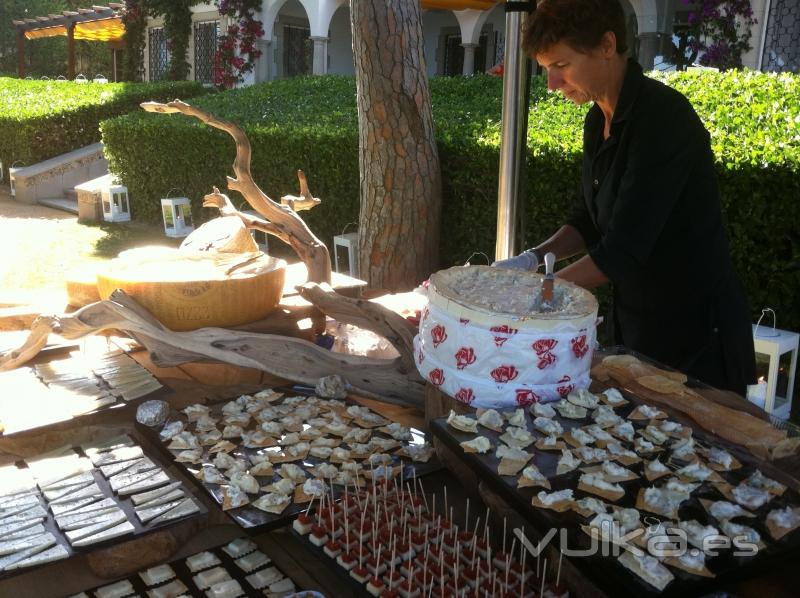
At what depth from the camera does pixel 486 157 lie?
5.40 meters

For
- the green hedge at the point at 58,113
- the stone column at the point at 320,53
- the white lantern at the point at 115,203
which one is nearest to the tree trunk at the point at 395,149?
the white lantern at the point at 115,203

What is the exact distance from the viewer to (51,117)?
12836 mm

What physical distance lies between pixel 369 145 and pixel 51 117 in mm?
9828

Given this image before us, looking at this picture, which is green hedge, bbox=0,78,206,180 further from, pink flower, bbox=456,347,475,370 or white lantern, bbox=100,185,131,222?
pink flower, bbox=456,347,475,370

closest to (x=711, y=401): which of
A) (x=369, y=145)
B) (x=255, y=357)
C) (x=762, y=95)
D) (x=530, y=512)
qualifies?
(x=530, y=512)

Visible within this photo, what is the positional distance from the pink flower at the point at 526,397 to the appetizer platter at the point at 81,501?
655mm

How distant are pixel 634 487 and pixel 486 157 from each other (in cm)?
434

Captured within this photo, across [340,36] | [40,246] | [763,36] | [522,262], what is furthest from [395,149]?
[340,36]

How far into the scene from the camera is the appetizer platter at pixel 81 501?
130 centimetres

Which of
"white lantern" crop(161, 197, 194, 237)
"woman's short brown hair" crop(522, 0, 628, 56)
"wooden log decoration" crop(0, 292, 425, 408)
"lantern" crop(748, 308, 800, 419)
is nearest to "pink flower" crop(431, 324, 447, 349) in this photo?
"wooden log decoration" crop(0, 292, 425, 408)

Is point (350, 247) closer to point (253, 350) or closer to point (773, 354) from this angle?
point (773, 354)

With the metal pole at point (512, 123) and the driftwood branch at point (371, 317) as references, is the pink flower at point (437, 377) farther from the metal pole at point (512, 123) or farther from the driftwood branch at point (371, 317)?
the metal pole at point (512, 123)

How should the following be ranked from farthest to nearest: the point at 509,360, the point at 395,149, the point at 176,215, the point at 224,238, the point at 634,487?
the point at 176,215
the point at 395,149
the point at 224,238
the point at 509,360
the point at 634,487

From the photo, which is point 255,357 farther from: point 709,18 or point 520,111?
point 709,18
